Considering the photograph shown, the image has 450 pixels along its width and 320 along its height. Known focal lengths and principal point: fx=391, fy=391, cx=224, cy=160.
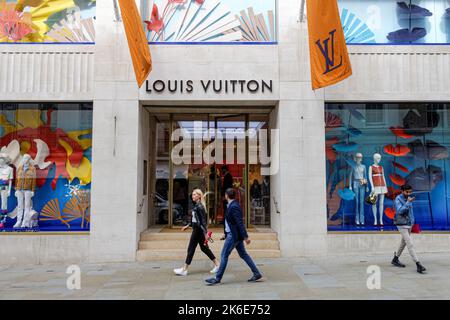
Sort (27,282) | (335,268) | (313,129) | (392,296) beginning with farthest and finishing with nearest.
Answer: (313,129)
(335,268)
(27,282)
(392,296)

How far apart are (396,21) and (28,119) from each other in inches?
413

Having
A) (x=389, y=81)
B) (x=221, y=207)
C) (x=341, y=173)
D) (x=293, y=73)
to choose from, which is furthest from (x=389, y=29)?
(x=221, y=207)

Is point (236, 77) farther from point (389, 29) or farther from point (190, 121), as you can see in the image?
point (389, 29)

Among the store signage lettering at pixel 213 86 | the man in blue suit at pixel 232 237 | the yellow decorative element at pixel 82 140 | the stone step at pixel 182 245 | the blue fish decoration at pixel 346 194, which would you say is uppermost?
the store signage lettering at pixel 213 86

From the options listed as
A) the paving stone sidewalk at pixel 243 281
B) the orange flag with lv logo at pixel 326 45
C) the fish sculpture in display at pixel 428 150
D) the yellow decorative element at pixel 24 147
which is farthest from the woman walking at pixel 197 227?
the fish sculpture in display at pixel 428 150

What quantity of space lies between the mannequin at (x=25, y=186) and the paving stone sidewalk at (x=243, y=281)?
1.65 metres

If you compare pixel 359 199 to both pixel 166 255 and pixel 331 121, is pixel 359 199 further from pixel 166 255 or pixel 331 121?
pixel 166 255

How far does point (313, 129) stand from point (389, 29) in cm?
372

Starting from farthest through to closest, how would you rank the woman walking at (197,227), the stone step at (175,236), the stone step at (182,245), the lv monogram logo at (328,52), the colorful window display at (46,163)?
the colorful window display at (46,163) < the stone step at (175,236) < the stone step at (182,245) < the lv monogram logo at (328,52) < the woman walking at (197,227)

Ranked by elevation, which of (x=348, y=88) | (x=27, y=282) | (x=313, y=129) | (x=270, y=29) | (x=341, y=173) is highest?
(x=270, y=29)

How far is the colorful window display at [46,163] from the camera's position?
34.1 ft

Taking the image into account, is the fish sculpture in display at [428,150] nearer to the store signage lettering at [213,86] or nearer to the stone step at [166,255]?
the store signage lettering at [213,86]

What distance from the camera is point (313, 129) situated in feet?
33.4

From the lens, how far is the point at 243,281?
7.49 meters
